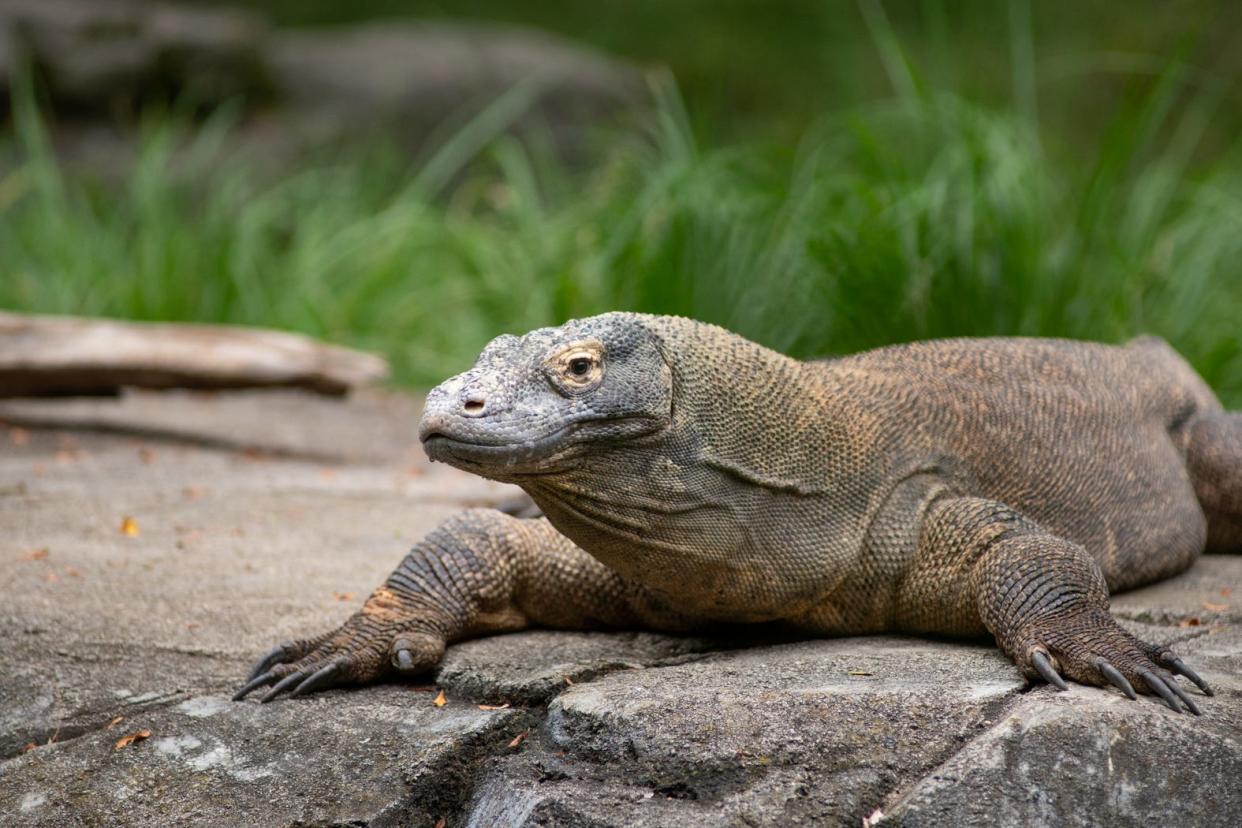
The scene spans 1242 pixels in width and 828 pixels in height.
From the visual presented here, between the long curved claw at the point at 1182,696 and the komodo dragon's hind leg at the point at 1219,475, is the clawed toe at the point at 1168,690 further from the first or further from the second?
the komodo dragon's hind leg at the point at 1219,475

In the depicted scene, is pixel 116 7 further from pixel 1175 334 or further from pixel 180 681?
pixel 180 681

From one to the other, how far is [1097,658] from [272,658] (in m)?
1.68

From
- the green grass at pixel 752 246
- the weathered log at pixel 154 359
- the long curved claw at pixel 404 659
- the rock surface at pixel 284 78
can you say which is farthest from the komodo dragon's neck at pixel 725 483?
the rock surface at pixel 284 78

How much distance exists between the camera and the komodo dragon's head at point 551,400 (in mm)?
2465

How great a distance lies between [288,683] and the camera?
2842mm

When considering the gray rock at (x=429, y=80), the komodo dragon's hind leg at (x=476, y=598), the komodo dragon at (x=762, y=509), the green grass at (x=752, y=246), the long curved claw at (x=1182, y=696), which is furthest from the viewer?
the gray rock at (x=429, y=80)

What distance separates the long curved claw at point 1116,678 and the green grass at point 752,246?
2.88m

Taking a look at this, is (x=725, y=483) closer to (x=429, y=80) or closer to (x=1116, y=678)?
(x=1116, y=678)

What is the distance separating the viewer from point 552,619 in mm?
3289

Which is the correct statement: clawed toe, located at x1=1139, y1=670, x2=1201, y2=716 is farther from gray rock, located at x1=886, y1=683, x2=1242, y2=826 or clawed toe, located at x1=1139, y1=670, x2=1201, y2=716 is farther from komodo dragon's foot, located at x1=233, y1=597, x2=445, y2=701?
komodo dragon's foot, located at x1=233, y1=597, x2=445, y2=701

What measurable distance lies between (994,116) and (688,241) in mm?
1654

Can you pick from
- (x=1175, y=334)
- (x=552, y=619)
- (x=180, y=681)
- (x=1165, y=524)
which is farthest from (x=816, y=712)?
(x=1175, y=334)

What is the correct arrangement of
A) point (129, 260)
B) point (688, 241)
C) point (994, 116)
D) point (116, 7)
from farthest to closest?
point (116, 7) < point (129, 260) < point (994, 116) < point (688, 241)

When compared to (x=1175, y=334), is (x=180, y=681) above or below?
below
